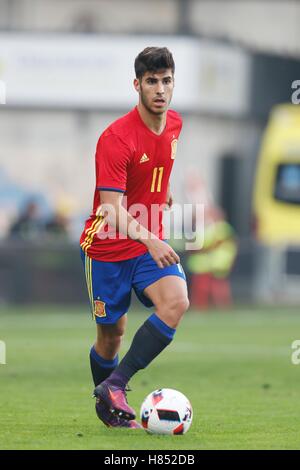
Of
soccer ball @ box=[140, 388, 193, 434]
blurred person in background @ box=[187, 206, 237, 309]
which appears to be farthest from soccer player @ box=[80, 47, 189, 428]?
blurred person in background @ box=[187, 206, 237, 309]

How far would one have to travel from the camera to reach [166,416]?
8.98 meters

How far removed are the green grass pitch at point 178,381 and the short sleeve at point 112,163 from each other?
1.53m

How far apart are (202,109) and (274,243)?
5827 millimetres

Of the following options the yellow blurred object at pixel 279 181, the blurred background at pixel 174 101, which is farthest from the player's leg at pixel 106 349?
the yellow blurred object at pixel 279 181

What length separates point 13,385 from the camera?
42.1 feet

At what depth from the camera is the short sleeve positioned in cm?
899

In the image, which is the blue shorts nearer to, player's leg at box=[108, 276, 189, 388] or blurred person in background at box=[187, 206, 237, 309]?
player's leg at box=[108, 276, 189, 388]

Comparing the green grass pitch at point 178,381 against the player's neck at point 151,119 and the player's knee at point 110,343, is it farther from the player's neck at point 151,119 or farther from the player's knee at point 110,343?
the player's neck at point 151,119

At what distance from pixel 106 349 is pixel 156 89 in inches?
69.3

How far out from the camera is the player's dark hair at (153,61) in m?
9.02

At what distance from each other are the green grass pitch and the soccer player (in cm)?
51

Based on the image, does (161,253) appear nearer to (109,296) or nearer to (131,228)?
(131,228)

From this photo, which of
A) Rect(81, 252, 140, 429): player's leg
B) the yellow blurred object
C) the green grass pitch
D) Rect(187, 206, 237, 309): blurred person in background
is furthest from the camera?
the yellow blurred object

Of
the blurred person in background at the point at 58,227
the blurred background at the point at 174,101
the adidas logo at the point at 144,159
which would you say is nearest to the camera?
the adidas logo at the point at 144,159
